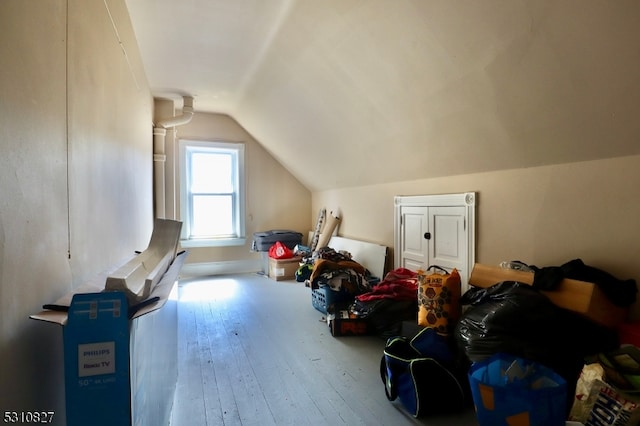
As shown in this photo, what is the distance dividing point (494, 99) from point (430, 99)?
0.44 meters

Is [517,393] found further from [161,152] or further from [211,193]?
[211,193]

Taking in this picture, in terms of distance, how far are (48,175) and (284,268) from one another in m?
4.08

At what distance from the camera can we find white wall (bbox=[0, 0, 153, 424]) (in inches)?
31.2

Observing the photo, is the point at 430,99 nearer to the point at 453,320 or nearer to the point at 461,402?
the point at 453,320

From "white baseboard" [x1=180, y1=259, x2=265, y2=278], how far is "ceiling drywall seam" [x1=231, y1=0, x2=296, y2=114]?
8.77 feet

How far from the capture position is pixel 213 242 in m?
5.44

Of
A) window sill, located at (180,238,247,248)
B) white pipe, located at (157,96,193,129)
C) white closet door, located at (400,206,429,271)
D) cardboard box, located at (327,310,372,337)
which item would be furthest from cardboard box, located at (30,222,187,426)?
window sill, located at (180,238,247,248)

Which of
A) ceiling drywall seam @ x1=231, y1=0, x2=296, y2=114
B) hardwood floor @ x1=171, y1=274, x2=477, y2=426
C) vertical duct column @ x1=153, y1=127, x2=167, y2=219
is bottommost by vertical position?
hardwood floor @ x1=171, y1=274, x2=477, y2=426

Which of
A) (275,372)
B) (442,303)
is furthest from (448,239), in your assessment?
(275,372)

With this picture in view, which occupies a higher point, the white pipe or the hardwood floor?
the white pipe

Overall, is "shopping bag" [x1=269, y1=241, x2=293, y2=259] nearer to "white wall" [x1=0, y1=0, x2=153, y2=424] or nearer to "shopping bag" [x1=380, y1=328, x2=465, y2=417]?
"shopping bag" [x1=380, y1=328, x2=465, y2=417]

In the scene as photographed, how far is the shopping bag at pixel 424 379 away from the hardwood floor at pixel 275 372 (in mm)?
58

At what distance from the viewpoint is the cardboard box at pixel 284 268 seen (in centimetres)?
496

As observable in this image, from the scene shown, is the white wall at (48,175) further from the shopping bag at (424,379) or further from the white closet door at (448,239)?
the white closet door at (448,239)
